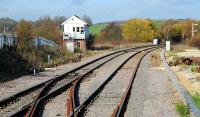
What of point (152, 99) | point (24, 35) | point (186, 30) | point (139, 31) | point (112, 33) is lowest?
point (152, 99)

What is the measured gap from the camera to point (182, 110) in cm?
1347

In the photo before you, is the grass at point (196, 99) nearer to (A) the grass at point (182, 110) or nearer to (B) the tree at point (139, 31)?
(A) the grass at point (182, 110)

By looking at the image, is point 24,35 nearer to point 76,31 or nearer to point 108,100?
point 108,100

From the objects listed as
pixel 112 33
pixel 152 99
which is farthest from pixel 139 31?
pixel 152 99

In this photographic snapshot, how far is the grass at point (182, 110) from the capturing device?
1295cm

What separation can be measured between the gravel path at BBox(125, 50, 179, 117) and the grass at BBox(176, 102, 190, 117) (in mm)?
147

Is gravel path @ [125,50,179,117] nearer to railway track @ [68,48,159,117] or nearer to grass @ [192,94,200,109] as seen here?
railway track @ [68,48,159,117]

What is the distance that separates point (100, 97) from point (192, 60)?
20.5 metres

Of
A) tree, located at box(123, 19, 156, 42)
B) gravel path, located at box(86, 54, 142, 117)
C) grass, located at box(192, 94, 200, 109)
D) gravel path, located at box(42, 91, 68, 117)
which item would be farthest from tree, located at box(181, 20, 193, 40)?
gravel path, located at box(42, 91, 68, 117)

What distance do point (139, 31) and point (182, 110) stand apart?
95.1 meters

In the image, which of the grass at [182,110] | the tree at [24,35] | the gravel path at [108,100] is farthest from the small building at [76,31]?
the grass at [182,110]

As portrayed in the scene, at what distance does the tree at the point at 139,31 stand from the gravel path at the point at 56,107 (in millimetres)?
90143

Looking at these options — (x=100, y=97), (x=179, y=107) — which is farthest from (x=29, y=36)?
(x=179, y=107)

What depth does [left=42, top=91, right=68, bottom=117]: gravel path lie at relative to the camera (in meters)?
12.9
